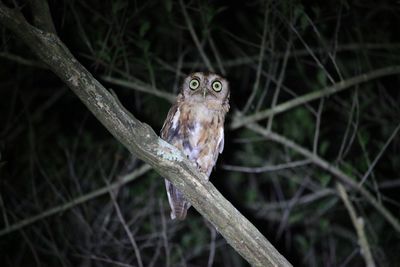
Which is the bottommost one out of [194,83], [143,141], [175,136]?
[143,141]

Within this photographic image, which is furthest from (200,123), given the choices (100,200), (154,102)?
(100,200)

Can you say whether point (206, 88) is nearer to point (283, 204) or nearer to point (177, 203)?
point (177, 203)

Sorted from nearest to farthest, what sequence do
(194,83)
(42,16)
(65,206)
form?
(42,16) → (194,83) → (65,206)

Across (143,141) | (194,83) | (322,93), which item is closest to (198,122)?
(194,83)

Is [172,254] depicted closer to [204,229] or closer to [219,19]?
[204,229]

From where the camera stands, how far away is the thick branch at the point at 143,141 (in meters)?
1.98

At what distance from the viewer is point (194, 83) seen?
3.07 m

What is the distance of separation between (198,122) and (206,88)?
274 millimetres

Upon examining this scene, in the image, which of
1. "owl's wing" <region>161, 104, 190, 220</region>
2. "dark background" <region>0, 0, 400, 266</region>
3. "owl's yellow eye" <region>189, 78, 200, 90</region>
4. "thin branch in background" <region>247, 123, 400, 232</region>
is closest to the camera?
"owl's wing" <region>161, 104, 190, 220</region>

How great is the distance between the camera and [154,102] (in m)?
4.09

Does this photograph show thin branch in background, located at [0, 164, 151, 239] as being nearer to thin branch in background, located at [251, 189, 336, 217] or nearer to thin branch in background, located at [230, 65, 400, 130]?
thin branch in background, located at [230, 65, 400, 130]

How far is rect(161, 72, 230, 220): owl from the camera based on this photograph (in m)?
2.94

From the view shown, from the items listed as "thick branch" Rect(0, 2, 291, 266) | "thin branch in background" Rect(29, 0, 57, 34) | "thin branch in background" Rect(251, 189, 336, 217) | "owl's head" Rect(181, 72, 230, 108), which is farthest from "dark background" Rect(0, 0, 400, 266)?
"thick branch" Rect(0, 2, 291, 266)

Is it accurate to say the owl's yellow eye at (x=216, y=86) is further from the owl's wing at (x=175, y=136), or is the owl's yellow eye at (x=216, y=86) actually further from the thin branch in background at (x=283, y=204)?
the thin branch in background at (x=283, y=204)
